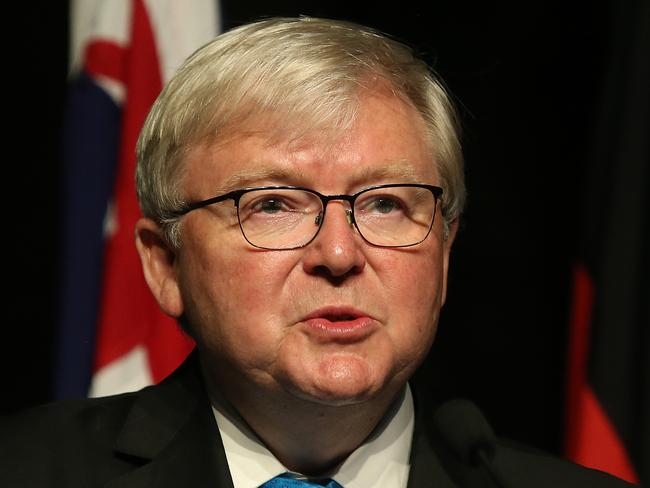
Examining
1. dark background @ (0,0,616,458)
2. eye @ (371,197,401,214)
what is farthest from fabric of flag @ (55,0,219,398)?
eye @ (371,197,401,214)

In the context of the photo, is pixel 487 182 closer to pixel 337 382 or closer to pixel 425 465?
pixel 425 465

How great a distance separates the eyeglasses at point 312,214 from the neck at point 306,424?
0.30 meters

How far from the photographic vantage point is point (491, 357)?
3652 millimetres

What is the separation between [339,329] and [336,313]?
0.03m

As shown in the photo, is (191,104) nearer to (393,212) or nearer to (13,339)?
(393,212)

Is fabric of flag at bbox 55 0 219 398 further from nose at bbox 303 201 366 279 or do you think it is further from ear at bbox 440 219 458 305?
nose at bbox 303 201 366 279

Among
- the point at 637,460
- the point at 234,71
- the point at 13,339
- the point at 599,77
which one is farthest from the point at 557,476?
the point at 13,339

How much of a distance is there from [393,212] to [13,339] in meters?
1.53

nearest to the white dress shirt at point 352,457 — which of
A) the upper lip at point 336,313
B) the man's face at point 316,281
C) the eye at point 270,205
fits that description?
the man's face at point 316,281

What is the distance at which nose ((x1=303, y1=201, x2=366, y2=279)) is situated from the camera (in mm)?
2148

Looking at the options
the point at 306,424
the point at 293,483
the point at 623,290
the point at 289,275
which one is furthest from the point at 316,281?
the point at 623,290

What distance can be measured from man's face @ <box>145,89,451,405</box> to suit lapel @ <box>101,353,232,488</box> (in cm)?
12

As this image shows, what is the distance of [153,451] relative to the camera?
7.61 ft

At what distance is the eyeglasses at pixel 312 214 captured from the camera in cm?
222
